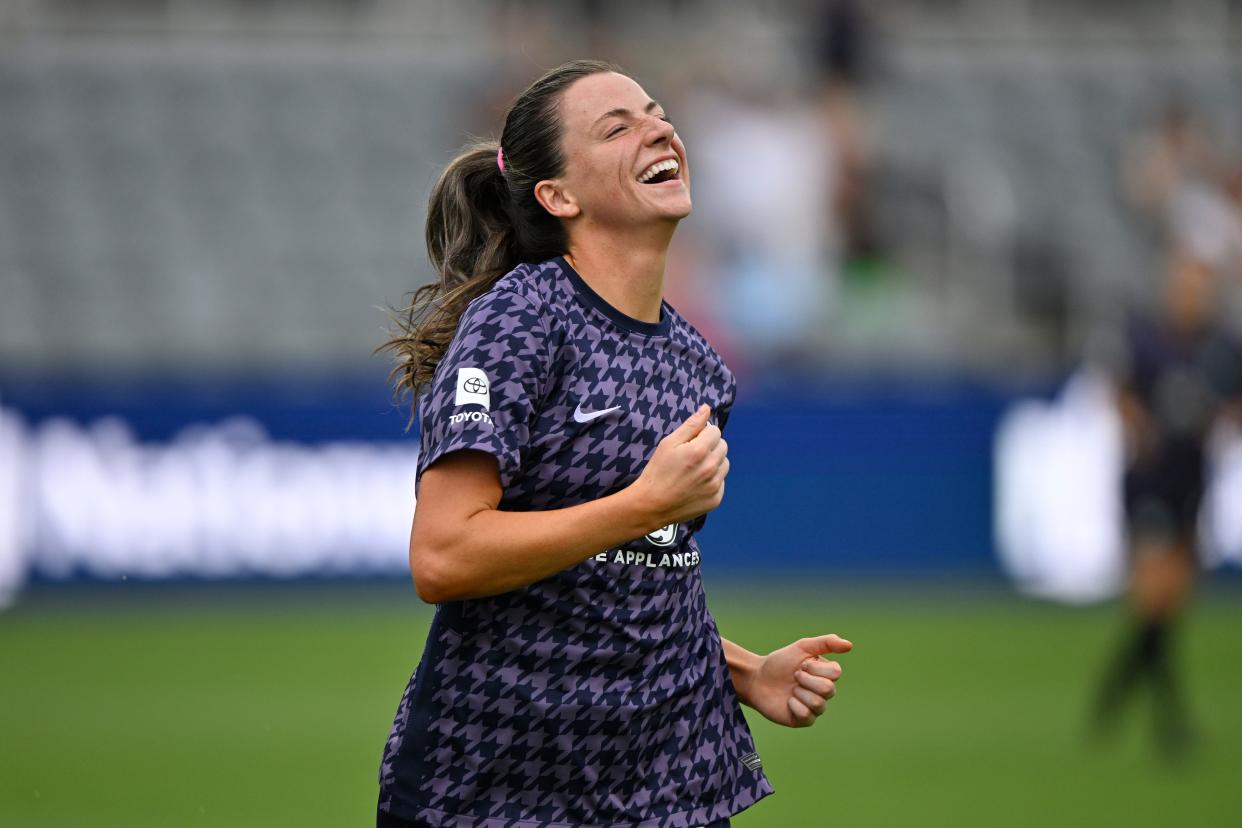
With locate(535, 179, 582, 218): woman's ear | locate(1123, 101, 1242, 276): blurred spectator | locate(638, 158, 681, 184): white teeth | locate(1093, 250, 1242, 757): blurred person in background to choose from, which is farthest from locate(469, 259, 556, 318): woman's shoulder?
locate(1123, 101, 1242, 276): blurred spectator

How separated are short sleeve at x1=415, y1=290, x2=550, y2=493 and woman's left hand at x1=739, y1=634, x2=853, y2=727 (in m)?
0.78

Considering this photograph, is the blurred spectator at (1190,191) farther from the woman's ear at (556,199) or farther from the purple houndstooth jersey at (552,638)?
the purple houndstooth jersey at (552,638)

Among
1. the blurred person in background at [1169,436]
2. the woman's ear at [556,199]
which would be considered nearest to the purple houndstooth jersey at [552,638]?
the woman's ear at [556,199]

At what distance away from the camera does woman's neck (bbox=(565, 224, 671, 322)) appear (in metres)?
3.56

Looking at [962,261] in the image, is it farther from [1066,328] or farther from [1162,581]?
[1162,581]

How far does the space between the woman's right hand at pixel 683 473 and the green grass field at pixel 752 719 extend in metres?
4.13

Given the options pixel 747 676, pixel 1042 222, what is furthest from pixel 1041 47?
pixel 747 676

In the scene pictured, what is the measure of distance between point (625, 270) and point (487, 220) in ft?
1.38

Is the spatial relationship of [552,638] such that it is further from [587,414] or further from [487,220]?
[487,220]

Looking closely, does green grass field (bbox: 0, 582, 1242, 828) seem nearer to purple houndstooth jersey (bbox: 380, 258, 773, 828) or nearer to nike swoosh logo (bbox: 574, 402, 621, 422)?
purple houndstooth jersey (bbox: 380, 258, 773, 828)

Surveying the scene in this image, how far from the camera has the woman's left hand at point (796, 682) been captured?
371cm

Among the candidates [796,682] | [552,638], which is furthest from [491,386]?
[796,682]

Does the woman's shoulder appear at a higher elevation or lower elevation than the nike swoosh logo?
higher

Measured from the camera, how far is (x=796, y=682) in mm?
3760
